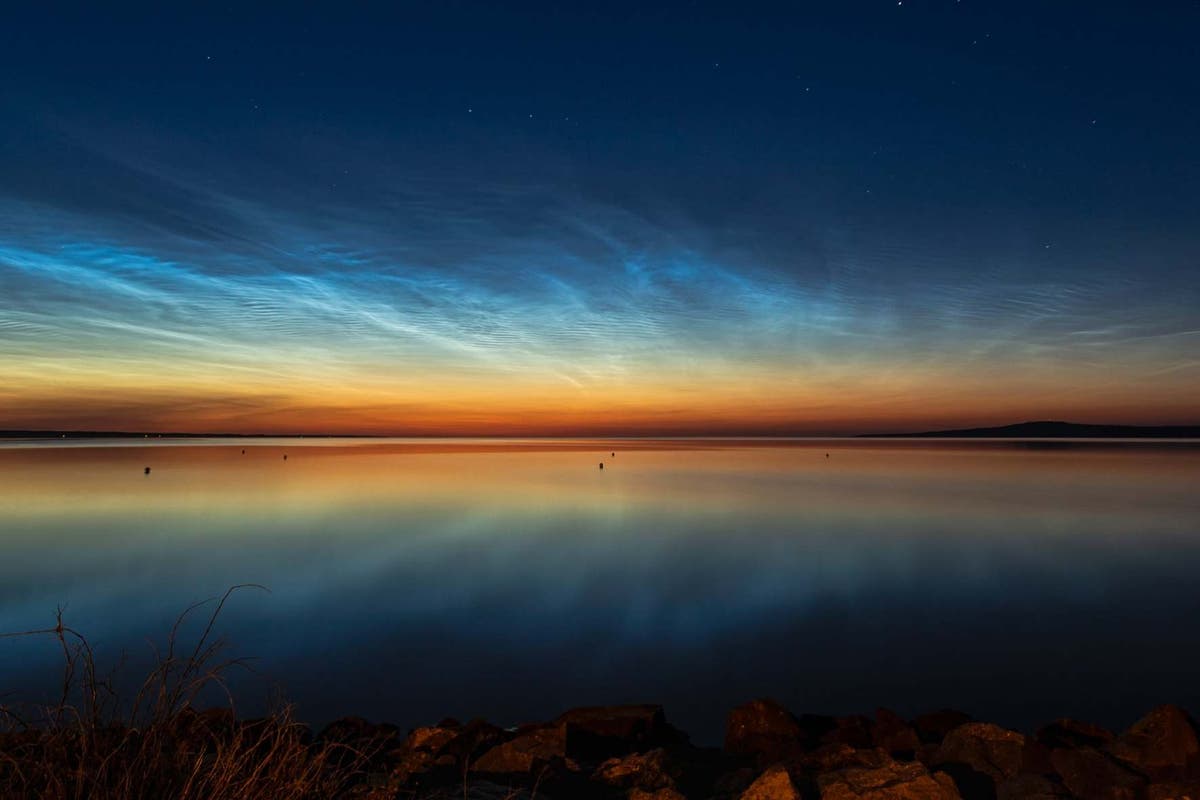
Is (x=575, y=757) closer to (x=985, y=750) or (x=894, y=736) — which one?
(x=894, y=736)

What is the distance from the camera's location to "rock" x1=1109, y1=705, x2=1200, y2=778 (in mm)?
6777

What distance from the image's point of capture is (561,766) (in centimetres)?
745

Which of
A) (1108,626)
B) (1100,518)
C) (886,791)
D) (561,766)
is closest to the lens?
(886,791)

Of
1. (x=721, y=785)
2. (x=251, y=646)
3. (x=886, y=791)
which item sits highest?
(x=886, y=791)

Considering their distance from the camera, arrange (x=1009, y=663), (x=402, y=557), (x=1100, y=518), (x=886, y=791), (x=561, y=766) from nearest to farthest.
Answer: (x=886, y=791)
(x=561, y=766)
(x=1009, y=663)
(x=402, y=557)
(x=1100, y=518)

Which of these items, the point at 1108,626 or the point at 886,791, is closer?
the point at 886,791

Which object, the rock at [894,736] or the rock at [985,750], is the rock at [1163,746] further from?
the rock at [894,736]

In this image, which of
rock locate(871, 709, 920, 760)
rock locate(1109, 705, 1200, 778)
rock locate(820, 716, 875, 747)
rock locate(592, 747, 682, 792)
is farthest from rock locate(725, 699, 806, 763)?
rock locate(1109, 705, 1200, 778)

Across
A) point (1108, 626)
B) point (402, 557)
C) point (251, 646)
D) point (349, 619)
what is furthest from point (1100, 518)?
point (251, 646)

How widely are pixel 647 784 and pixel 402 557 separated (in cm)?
1874

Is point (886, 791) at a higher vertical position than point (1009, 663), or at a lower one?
higher

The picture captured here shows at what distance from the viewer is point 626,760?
7.22 meters

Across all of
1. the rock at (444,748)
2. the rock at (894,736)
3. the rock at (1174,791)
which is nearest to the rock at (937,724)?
the rock at (894,736)

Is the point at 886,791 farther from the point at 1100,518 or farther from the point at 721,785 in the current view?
the point at 1100,518
